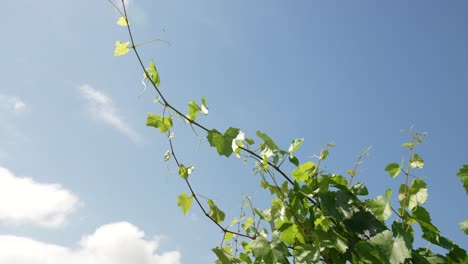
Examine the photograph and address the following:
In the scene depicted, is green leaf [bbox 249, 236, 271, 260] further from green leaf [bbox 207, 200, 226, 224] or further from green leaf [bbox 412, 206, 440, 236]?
green leaf [bbox 412, 206, 440, 236]

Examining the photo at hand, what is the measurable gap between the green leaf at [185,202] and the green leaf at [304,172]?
61cm

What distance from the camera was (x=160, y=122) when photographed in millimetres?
2145

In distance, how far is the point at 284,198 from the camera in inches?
79.6

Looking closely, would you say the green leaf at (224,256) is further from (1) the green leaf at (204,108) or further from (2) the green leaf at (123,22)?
(2) the green leaf at (123,22)

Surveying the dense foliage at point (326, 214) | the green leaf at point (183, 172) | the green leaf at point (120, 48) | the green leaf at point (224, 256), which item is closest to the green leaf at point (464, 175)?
the dense foliage at point (326, 214)

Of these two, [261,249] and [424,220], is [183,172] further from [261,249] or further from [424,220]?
[424,220]

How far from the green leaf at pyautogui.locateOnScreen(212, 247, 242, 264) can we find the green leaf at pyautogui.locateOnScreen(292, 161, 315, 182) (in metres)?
0.58

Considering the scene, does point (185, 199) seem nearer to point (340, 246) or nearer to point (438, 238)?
point (340, 246)

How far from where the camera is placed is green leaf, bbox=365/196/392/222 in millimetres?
1751

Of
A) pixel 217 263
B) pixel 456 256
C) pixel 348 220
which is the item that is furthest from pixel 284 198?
pixel 456 256

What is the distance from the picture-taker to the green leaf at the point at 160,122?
2.12 metres

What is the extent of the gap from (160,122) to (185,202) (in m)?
0.46

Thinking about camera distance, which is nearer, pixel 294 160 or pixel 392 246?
pixel 392 246

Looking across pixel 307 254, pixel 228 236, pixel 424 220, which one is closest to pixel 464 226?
pixel 424 220
